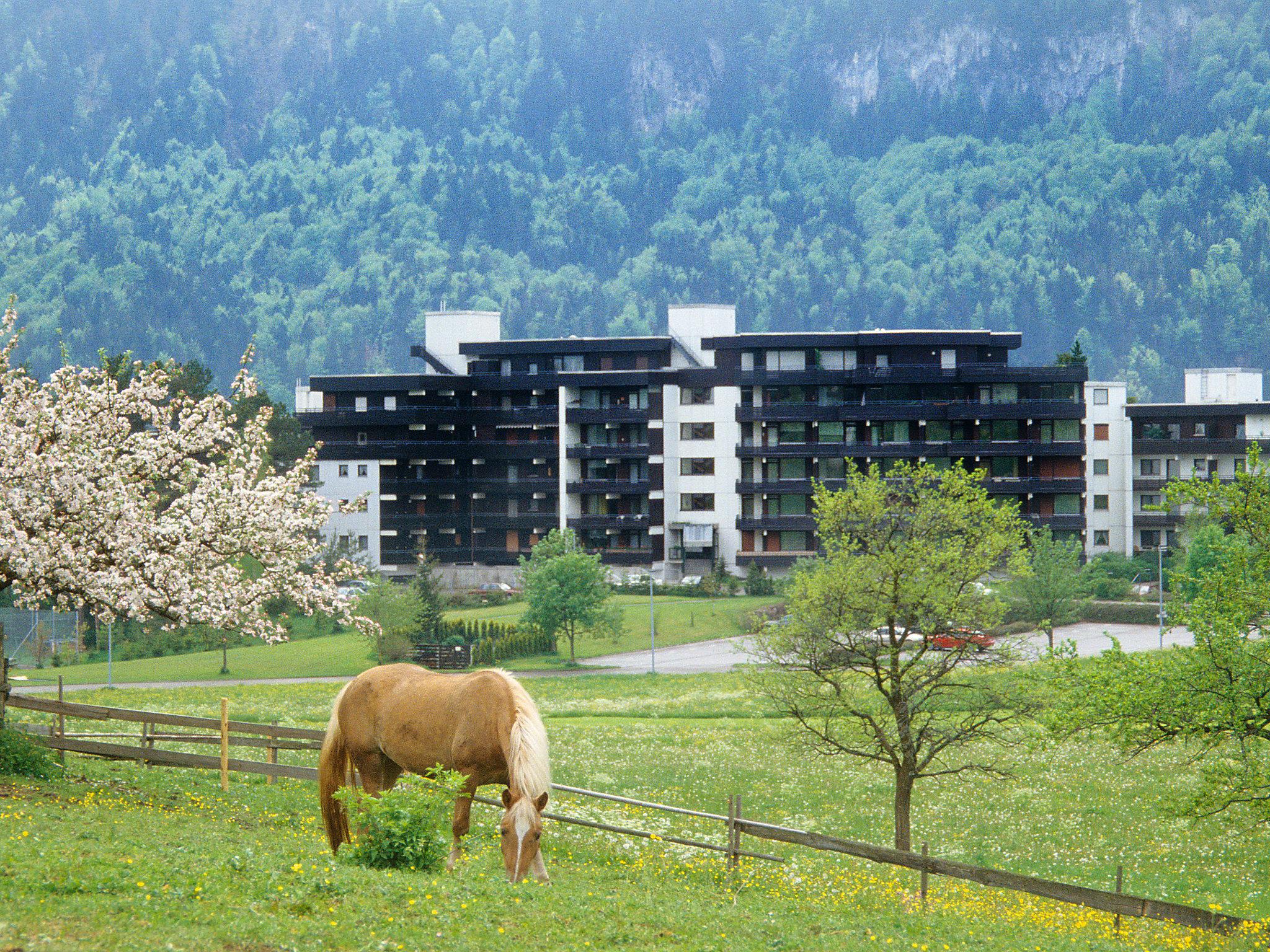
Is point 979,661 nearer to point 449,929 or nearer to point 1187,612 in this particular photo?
point 1187,612

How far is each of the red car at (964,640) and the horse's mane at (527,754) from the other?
15683 mm

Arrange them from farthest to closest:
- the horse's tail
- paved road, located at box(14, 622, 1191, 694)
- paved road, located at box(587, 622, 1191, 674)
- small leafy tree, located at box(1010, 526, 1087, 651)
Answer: small leafy tree, located at box(1010, 526, 1087, 651), paved road, located at box(587, 622, 1191, 674), paved road, located at box(14, 622, 1191, 694), the horse's tail

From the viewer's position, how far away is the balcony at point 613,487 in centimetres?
11150

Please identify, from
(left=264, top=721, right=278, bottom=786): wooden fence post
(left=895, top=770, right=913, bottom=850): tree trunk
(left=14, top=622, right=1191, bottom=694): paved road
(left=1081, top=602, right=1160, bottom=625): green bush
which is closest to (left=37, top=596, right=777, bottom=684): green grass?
(left=14, top=622, right=1191, bottom=694): paved road

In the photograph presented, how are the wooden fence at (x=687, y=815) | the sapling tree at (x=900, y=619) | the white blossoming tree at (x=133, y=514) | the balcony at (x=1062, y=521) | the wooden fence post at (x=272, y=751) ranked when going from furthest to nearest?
the balcony at (x=1062, y=521) → the sapling tree at (x=900, y=619) → the wooden fence post at (x=272, y=751) → the white blossoming tree at (x=133, y=514) → the wooden fence at (x=687, y=815)

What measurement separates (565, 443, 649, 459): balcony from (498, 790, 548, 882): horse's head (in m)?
93.2

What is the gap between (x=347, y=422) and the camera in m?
119

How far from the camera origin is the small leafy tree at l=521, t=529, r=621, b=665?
261 feet

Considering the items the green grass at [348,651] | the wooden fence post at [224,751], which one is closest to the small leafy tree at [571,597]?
the green grass at [348,651]

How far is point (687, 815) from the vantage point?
87.7ft

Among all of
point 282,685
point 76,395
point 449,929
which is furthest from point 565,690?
point 449,929

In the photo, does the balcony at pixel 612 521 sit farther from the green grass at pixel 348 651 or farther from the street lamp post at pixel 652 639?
the street lamp post at pixel 652 639

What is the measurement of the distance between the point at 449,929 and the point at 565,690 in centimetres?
5185

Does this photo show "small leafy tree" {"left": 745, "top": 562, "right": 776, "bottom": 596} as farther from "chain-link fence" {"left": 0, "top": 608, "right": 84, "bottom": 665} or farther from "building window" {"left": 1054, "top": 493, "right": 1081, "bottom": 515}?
"chain-link fence" {"left": 0, "top": 608, "right": 84, "bottom": 665}
